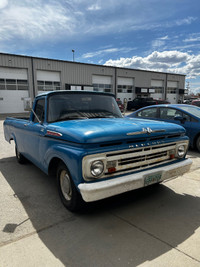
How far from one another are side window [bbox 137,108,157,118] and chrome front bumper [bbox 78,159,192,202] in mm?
4755

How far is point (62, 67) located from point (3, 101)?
8.85 meters

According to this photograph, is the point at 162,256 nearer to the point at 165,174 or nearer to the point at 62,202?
the point at 165,174

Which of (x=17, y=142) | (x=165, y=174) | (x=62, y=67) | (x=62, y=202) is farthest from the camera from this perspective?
(x=62, y=67)

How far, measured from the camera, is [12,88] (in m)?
24.6

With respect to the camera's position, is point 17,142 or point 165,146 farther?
point 17,142

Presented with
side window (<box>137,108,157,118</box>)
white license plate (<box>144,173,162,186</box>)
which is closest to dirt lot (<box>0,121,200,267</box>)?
white license plate (<box>144,173,162,186</box>)

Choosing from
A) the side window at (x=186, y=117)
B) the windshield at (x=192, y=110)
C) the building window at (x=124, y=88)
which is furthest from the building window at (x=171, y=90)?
the side window at (x=186, y=117)

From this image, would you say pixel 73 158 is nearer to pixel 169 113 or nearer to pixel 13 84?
pixel 169 113

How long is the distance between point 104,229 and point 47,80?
86.2 feet

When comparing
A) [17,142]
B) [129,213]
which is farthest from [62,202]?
[17,142]

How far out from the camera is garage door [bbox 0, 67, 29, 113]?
23938mm

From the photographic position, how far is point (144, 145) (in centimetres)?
288

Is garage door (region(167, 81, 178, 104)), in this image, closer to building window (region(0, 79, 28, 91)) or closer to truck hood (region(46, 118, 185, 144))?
building window (region(0, 79, 28, 91))

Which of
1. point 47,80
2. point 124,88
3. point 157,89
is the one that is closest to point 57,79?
point 47,80
